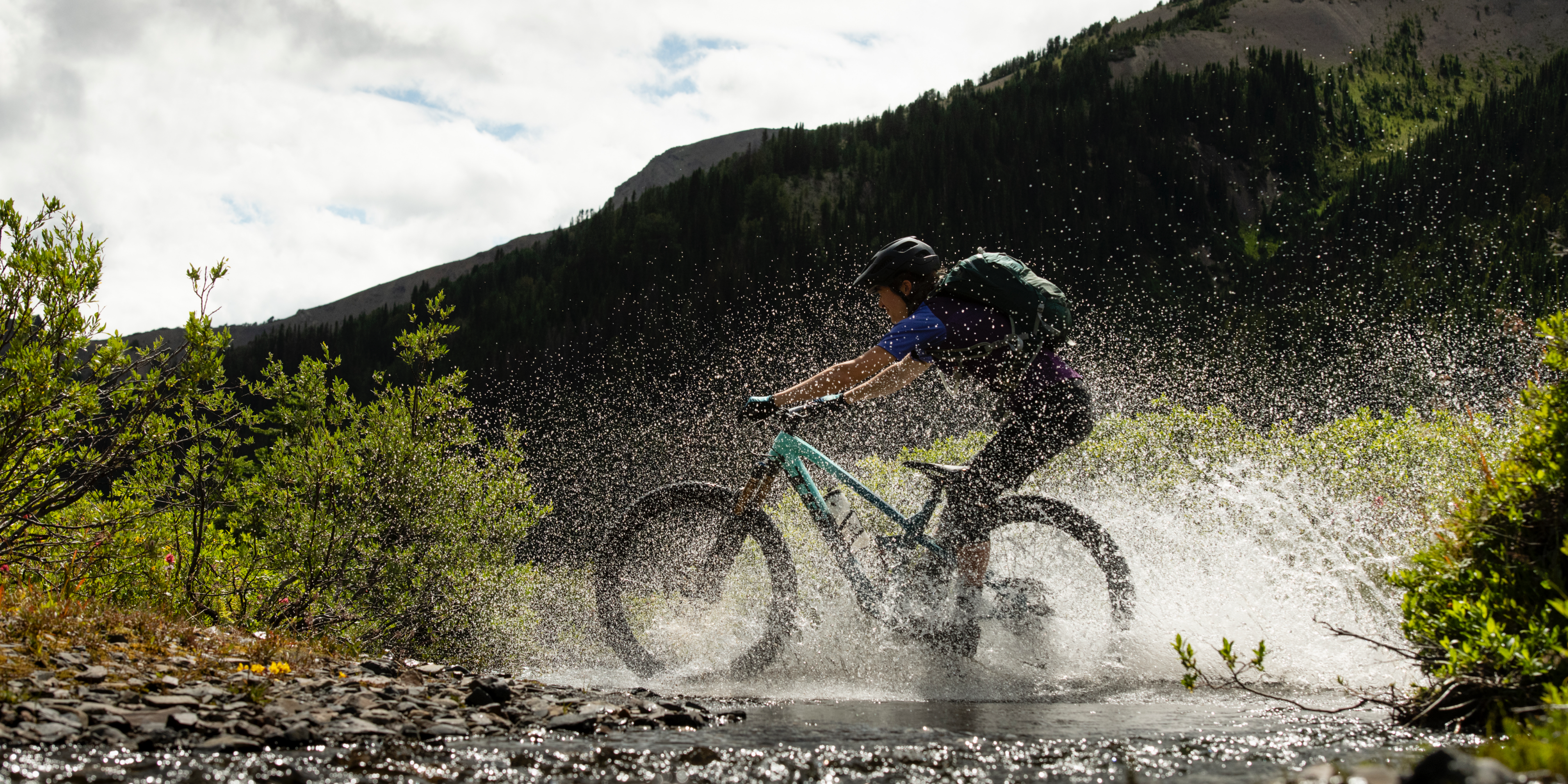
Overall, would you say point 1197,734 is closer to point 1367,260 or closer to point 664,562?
point 664,562

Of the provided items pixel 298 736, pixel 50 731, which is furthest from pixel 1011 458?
pixel 50 731

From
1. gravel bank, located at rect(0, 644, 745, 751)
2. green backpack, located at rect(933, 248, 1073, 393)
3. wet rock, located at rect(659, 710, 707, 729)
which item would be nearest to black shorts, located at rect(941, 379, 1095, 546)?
green backpack, located at rect(933, 248, 1073, 393)

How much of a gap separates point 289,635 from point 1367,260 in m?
101

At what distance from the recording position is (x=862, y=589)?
5398mm

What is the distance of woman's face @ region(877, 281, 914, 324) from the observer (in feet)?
18.8

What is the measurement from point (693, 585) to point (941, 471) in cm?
172

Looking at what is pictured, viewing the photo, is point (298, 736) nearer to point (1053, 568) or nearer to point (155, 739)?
point (155, 739)

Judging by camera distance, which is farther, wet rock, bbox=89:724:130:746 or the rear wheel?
the rear wheel

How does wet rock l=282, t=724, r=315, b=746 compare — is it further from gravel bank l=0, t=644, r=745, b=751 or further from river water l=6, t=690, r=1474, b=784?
river water l=6, t=690, r=1474, b=784

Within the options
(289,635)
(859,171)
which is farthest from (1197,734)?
(859,171)

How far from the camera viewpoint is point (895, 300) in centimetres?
578

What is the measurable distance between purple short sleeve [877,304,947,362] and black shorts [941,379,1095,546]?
692 mm

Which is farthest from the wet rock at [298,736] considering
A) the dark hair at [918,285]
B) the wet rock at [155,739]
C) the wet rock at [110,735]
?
the dark hair at [918,285]

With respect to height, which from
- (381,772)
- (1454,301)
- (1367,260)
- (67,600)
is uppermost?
(1367,260)
